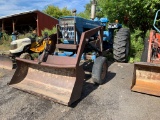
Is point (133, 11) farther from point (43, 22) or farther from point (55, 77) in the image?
point (43, 22)

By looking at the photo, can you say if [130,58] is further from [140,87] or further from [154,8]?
[140,87]

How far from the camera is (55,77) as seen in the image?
165 inches

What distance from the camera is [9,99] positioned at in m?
4.07

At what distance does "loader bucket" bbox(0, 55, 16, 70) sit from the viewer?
651 centimetres

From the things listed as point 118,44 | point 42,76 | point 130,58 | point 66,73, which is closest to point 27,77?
point 42,76

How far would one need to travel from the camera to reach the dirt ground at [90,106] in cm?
336

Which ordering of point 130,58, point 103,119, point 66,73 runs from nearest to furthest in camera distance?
point 103,119 → point 66,73 → point 130,58

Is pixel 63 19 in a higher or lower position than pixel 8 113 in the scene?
higher

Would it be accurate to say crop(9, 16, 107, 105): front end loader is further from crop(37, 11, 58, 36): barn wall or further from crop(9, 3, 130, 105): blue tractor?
crop(37, 11, 58, 36): barn wall

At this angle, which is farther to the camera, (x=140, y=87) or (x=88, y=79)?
(x=88, y=79)

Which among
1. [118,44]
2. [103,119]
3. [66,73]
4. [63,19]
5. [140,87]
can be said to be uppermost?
[63,19]

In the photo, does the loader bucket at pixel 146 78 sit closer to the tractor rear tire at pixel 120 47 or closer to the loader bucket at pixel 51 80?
the loader bucket at pixel 51 80

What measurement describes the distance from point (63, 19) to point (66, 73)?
5.57 ft

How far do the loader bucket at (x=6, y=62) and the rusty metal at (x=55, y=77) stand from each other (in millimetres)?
2128
